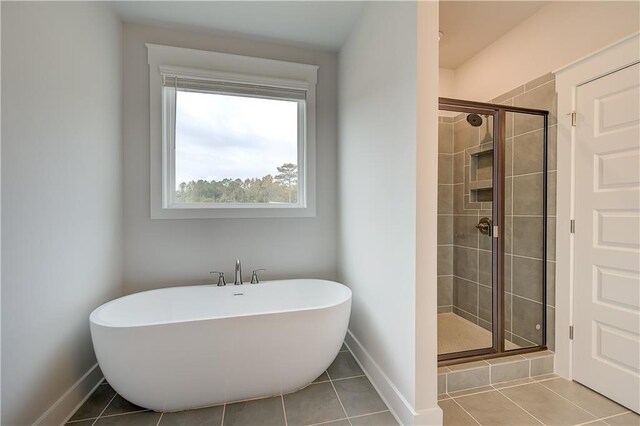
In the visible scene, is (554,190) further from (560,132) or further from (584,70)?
(584,70)

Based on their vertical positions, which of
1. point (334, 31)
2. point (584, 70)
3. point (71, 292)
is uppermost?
point (334, 31)

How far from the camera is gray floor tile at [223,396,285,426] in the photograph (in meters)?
1.50

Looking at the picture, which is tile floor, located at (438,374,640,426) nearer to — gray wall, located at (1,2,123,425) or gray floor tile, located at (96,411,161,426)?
gray floor tile, located at (96,411,161,426)

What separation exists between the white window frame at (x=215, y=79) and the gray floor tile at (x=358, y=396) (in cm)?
132

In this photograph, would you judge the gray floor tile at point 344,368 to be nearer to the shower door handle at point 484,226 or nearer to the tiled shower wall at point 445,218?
the tiled shower wall at point 445,218

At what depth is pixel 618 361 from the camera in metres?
1.62

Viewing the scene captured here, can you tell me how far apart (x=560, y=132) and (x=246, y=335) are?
236cm

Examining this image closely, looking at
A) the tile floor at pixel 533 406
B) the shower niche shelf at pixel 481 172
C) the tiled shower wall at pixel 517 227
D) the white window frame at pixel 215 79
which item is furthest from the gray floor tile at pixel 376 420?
the shower niche shelf at pixel 481 172

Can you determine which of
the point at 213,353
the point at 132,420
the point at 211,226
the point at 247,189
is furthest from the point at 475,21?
the point at 132,420

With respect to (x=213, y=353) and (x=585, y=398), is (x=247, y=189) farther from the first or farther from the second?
(x=585, y=398)

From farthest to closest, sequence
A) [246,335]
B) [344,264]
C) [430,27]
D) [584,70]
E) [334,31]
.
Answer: [344,264] → [334,31] → [584,70] → [246,335] → [430,27]

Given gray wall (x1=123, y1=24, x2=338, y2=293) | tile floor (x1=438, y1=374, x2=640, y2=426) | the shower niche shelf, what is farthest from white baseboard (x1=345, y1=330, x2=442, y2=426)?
the shower niche shelf

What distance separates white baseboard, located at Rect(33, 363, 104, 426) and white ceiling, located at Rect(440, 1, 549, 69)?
11.1ft

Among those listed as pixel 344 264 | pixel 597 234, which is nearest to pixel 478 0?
pixel 597 234
